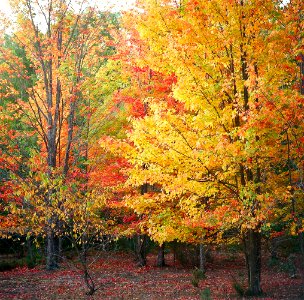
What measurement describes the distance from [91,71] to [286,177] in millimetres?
12865

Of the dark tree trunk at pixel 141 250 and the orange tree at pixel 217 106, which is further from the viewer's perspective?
the dark tree trunk at pixel 141 250

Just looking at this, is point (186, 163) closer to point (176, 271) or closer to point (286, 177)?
point (286, 177)

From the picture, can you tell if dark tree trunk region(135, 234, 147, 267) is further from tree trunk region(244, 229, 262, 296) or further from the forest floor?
tree trunk region(244, 229, 262, 296)

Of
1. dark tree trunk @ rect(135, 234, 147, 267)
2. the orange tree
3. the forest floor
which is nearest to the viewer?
the orange tree

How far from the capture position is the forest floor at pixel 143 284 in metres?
10.2

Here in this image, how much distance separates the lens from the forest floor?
1018 centimetres

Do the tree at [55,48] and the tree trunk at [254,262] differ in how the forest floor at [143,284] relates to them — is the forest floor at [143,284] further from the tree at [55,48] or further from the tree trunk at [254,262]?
the tree at [55,48]

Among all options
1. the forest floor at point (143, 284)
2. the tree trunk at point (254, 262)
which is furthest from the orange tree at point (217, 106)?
the forest floor at point (143, 284)

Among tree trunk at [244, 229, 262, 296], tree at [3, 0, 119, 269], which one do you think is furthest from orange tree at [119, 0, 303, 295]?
tree at [3, 0, 119, 269]

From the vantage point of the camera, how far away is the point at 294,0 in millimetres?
8375

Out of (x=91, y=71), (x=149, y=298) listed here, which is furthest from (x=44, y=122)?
(x=149, y=298)

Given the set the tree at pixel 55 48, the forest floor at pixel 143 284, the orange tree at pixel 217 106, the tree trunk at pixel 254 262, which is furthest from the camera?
the tree at pixel 55 48

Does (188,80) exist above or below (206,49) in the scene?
below

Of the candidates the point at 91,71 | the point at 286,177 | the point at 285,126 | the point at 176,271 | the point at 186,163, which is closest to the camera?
the point at 285,126
